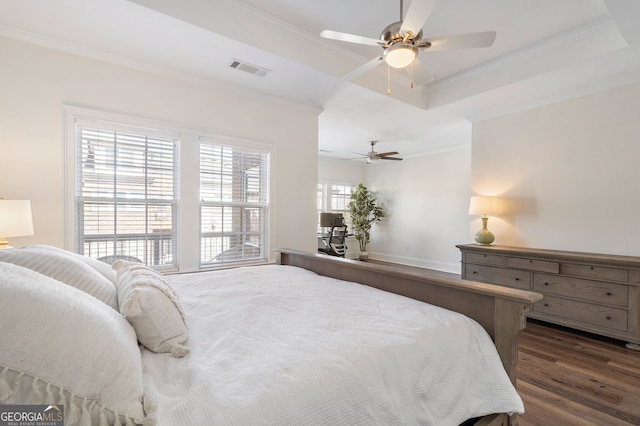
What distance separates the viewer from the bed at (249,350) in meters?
0.67

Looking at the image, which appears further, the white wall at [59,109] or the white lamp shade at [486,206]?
the white lamp shade at [486,206]

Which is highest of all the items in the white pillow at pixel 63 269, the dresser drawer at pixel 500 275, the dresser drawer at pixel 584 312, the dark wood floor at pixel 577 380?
the white pillow at pixel 63 269

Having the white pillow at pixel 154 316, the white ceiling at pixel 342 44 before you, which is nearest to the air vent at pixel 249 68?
the white ceiling at pixel 342 44

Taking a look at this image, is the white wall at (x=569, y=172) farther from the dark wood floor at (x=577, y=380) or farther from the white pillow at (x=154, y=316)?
the white pillow at (x=154, y=316)

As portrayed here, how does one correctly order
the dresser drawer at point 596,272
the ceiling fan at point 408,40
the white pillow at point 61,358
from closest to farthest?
the white pillow at point 61,358 < the ceiling fan at point 408,40 < the dresser drawer at point 596,272

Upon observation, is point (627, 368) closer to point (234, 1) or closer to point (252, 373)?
point (252, 373)

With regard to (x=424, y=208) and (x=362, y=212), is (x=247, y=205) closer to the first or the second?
(x=362, y=212)

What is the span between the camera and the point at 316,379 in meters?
0.90

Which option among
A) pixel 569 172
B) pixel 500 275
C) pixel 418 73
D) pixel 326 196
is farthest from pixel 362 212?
pixel 418 73

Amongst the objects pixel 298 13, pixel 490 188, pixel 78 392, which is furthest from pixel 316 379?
pixel 490 188

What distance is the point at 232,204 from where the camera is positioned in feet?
12.0

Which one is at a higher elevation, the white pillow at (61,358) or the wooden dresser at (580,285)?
the white pillow at (61,358)

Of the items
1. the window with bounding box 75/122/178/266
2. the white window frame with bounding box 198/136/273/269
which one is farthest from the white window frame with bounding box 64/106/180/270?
the white window frame with bounding box 198/136/273/269

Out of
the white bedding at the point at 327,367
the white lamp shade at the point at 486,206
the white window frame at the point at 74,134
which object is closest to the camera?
the white bedding at the point at 327,367
